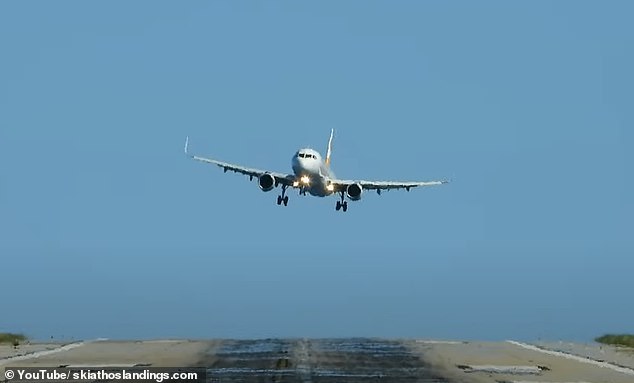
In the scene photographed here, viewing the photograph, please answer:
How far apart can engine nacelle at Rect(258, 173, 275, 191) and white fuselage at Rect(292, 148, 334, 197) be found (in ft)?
6.65

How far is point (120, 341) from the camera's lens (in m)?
105

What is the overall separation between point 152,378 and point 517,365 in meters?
24.6

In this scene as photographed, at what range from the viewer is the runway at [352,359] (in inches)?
2596

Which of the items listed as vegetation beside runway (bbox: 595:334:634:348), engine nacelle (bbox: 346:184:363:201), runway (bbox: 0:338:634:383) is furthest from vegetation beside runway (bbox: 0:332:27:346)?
vegetation beside runway (bbox: 595:334:634:348)

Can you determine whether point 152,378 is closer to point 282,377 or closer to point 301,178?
point 282,377

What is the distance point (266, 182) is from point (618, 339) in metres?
39.0

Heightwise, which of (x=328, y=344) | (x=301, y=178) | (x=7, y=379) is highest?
(x=301, y=178)

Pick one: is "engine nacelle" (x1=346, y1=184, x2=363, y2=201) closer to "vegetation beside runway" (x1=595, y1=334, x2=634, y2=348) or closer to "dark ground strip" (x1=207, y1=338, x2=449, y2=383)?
"dark ground strip" (x1=207, y1=338, x2=449, y2=383)

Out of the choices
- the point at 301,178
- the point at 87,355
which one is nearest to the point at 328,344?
the point at 301,178

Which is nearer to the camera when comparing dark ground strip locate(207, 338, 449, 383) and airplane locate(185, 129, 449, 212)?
dark ground strip locate(207, 338, 449, 383)

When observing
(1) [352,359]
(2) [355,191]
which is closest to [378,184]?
(2) [355,191]

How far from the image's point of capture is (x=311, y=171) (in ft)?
327

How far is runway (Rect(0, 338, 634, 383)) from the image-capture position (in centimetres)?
6594

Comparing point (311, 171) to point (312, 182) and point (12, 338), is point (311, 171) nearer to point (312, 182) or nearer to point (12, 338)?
point (312, 182)
